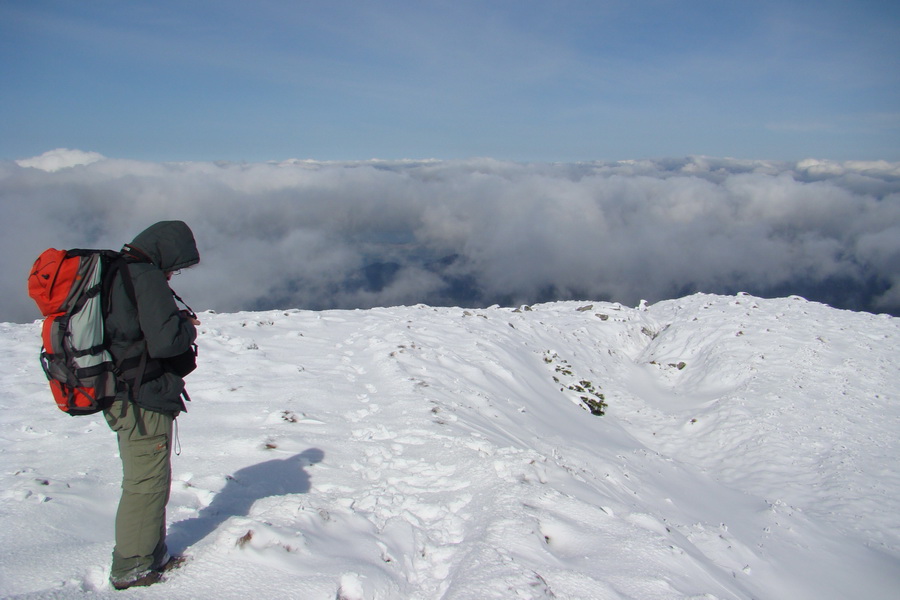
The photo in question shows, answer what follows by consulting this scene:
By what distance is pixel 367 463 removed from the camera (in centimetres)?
800

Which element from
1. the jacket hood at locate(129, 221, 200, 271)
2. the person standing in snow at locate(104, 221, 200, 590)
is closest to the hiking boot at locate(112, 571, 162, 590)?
the person standing in snow at locate(104, 221, 200, 590)

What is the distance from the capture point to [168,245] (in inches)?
162

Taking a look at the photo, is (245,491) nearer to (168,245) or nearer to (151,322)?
(151,322)

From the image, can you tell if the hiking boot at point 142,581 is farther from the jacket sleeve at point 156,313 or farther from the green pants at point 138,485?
the jacket sleeve at point 156,313

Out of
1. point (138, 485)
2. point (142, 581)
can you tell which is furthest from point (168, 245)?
point (142, 581)

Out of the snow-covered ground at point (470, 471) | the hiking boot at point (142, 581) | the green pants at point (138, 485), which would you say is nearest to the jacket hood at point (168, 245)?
the green pants at point (138, 485)

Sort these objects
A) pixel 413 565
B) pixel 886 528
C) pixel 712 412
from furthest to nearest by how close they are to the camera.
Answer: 1. pixel 712 412
2. pixel 886 528
3. pixel 413 565

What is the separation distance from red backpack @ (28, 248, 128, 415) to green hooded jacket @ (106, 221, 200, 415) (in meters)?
0.10

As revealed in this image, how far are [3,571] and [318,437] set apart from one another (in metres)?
4.83

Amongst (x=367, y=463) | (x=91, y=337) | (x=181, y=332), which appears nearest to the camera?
(x=91, y=337)

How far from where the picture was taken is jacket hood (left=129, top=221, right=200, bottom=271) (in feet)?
13.2

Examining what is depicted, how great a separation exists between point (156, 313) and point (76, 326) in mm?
541

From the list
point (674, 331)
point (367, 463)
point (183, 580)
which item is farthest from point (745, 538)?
point (674, 331)

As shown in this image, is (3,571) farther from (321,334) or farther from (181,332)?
(321,334)
